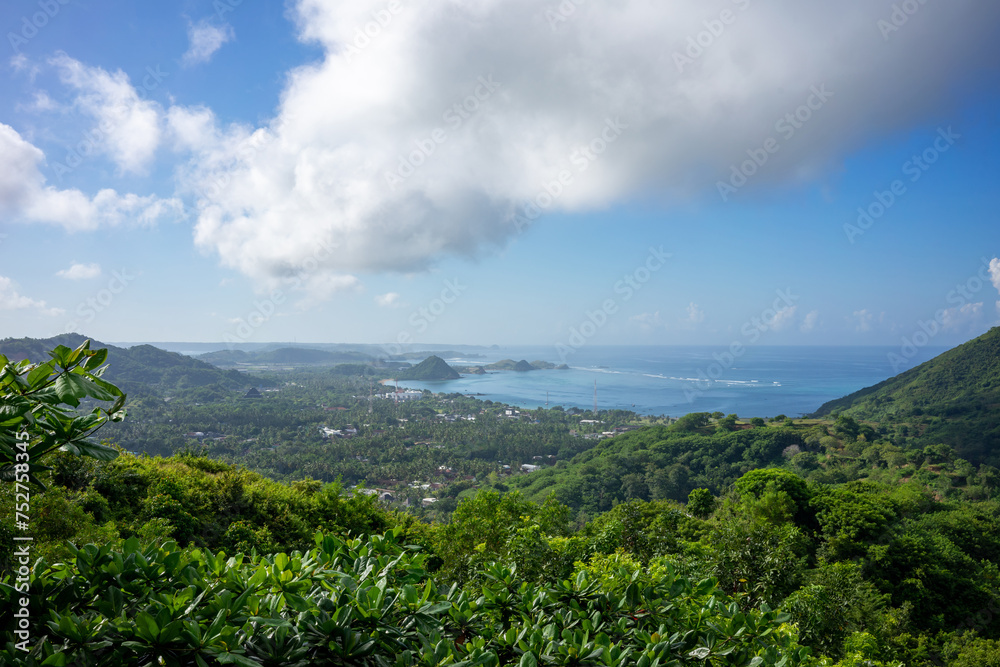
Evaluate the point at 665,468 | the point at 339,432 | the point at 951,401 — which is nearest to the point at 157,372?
the point at 339,432

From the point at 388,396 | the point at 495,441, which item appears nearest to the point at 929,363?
the point at 495,441

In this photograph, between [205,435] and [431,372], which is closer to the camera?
[205,435]

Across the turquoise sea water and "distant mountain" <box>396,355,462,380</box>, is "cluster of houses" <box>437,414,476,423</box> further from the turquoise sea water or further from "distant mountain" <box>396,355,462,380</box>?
"distant mountain" <box>396,355,462,380</box>

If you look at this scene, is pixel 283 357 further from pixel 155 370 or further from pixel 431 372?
pixel 155 370

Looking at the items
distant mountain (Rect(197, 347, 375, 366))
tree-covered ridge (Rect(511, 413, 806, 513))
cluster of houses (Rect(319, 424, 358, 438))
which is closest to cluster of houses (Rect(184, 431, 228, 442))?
cluster of houses (Rect(319, 424, 358, 438))

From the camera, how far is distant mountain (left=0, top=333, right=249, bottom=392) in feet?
164

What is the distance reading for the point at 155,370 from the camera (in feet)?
194

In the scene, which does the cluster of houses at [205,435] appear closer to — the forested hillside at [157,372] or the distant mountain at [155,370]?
the forested hillside at [157,372]

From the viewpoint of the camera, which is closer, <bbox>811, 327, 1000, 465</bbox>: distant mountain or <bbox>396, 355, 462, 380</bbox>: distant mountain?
<bbox>811, 327, 1000, 465</bbox>: distant mountain

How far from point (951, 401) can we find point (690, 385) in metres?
38.0

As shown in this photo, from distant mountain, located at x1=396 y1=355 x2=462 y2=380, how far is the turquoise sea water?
2.98m

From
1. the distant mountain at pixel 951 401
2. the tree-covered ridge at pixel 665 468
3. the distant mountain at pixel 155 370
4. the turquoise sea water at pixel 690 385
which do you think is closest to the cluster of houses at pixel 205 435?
the distant mountain at pixel 155 370

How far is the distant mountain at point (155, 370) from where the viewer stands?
50.1 meters

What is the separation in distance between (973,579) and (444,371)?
85.8 m
